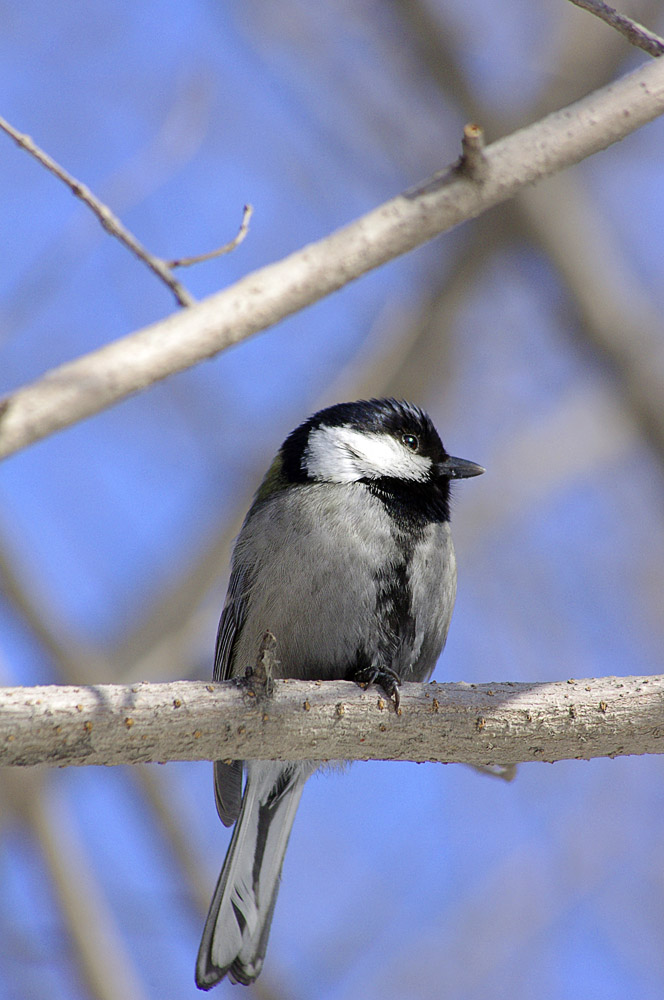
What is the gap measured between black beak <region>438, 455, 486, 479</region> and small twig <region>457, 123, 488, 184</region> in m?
1.38

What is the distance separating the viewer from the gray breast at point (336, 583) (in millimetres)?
3514

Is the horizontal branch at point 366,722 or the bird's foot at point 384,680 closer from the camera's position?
the horizontal branch at point 366,722

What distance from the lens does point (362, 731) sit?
292 centimetres

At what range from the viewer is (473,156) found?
3006 millimetres

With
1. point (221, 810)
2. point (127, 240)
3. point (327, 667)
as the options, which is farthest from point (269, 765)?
point (127, 240)

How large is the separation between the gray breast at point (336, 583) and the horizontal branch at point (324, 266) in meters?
0.97

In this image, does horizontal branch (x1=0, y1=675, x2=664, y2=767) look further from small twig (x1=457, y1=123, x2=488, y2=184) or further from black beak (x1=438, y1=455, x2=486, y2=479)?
small twig (x1=457, y1=123, x2=488, y2=184)

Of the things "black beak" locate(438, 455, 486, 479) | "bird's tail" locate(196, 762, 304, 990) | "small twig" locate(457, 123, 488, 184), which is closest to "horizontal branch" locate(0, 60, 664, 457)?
"small twig" locate(457, 123, 488, 184)

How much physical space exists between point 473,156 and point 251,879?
8.84ft

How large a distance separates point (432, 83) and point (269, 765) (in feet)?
15.6

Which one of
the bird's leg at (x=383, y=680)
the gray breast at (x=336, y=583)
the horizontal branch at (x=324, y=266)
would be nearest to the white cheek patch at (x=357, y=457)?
the gray breast at (x=336, y=583)

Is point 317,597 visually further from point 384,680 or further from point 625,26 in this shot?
point 625,26

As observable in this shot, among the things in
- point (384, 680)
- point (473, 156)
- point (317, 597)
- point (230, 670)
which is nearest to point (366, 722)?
point (384, 680)

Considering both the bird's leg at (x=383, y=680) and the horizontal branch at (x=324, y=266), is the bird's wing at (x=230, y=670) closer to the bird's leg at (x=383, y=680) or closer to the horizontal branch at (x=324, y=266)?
the bird's leg at (x=383, y=680)
